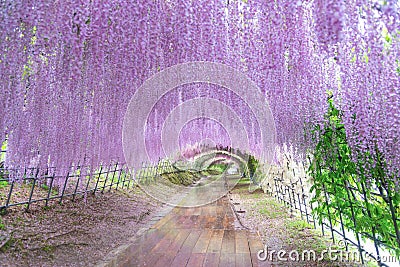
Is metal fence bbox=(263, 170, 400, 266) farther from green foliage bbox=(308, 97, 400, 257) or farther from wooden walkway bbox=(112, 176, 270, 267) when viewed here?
wooden walkway bbox=(112, 176, 270, 267)

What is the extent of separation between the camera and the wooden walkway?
3.57 meters

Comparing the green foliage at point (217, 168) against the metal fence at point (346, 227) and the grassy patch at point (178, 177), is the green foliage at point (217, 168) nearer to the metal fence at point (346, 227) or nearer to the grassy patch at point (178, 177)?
the grassy patch at point (178, 177)

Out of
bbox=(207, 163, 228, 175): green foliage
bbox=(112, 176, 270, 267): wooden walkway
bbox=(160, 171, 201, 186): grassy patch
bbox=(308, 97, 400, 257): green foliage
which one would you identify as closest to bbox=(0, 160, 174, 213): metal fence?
bbox=(112, 176, 270, 267): wooden walkway

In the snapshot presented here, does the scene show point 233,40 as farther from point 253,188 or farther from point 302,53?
point 253,188

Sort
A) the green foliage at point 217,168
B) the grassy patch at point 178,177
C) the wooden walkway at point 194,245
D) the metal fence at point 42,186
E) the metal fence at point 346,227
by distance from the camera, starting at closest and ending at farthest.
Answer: the metal fence at point 346,227 → the wooden walkway at point 194,245 → the metal fence at point 42,186 → the grassy patch at point 178,177 → the green foliage at point 217,168

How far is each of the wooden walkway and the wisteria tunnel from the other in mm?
37

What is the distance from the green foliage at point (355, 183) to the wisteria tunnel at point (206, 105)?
2cm

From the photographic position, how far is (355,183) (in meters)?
2.99

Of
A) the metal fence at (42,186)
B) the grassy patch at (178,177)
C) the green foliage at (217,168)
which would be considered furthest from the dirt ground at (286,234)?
the green foliage at (217,168)

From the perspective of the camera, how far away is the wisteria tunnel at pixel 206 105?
5.23 feet

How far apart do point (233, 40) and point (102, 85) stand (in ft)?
3.65

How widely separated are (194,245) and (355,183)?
2362mm

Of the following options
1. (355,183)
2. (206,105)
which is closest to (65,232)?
(206,105)

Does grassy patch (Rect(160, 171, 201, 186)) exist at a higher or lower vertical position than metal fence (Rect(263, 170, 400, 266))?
higher
